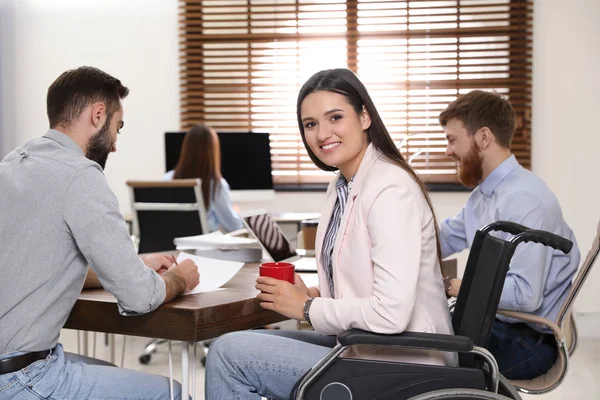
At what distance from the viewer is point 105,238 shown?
1.63 metres

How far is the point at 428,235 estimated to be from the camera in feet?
5.60

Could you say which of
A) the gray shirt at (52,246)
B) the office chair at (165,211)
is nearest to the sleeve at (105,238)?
the gray shirt at (52,246)

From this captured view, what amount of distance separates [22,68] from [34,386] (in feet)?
13.9

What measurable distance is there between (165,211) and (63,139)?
2195 millimetres

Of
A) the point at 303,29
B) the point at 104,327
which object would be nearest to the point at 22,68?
the point at 303,29

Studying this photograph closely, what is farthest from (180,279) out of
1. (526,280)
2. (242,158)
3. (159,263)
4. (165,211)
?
(242,158)

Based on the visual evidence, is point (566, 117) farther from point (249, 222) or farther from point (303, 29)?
point (249, 222)

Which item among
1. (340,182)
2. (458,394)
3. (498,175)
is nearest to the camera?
(458,394)

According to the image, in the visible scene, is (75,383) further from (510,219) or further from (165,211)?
(165,211)

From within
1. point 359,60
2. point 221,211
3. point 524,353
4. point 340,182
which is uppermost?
point 359,60

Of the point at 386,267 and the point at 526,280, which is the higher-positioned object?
the point at 386,267

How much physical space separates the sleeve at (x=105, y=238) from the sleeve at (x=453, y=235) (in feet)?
4.63

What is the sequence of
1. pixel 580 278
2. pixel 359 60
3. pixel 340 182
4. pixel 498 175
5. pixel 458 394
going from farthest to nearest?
pixel 359 60 < pixel 498 175 < pixel 580 278 < pixel 340 182 < pixel 458 394

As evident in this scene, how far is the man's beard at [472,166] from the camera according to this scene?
2574mm
